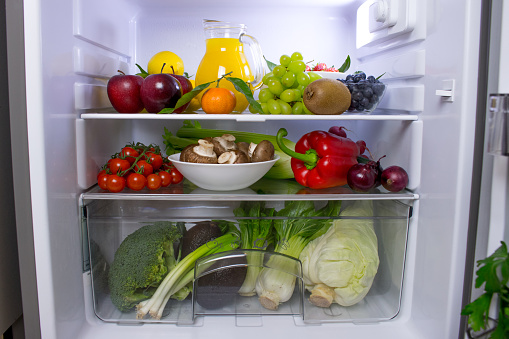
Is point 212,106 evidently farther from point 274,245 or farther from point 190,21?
point 190,21

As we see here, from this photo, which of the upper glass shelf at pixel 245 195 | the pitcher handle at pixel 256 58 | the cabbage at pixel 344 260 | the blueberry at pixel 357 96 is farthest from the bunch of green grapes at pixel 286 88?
the cabbage at pixel 344 260

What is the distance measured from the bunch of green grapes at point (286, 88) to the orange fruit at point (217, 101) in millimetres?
136

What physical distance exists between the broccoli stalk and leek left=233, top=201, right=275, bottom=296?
4 centimetres

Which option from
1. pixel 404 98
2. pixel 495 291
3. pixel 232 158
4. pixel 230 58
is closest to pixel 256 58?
pixel 230 58

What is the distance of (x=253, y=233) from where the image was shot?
48.6 inches

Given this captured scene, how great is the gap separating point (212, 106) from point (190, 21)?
57cm

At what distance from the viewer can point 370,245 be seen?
4.14 feet

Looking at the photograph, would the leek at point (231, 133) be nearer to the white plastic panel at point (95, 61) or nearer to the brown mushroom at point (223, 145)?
the brown mushroom at point (223, 145)

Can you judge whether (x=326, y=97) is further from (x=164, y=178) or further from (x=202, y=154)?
(x=164, y=178)

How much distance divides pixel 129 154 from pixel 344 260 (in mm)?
699

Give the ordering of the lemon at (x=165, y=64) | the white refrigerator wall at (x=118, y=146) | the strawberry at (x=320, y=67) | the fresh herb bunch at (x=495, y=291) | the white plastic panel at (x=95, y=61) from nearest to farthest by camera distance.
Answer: the fresh herb bunch at (x=495, y=291) → the white refrigerator wall at (x=118, y=146) → the white plastic panel at (x=95, y=61) → the lemon at (x=165, y=64) → the strawberry at (x=320, y=67)

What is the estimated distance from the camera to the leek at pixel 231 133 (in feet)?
4.70

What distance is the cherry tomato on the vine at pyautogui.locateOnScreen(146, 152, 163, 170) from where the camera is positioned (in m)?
1.30

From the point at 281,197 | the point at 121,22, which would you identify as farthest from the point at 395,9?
the point at 121,22
